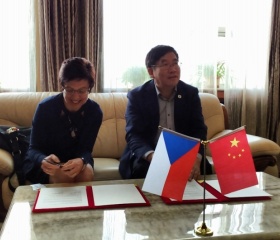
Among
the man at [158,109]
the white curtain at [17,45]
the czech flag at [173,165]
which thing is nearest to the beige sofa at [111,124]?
the man at [158,109]

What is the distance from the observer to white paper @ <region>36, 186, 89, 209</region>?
1.22 m

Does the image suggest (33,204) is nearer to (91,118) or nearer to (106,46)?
(91,118)

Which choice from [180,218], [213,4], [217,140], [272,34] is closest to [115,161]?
[180,218]

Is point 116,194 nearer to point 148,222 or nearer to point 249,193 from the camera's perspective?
point 148,222

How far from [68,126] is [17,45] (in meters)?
1.38

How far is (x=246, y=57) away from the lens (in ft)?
10.4

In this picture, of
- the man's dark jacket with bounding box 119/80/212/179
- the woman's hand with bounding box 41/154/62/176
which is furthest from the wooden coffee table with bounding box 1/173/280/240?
the man's dark jacket with bounding box 119/80/212/179

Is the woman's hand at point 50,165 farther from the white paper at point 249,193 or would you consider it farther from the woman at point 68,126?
the white paper at point 249,193

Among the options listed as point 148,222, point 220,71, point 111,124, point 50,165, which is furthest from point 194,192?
point 220,71

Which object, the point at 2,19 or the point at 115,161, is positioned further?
the point at 2,19

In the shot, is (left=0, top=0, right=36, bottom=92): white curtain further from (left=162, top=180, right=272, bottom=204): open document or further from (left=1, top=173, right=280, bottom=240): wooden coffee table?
(left=162, top=180, right=272, bottom=204): open document

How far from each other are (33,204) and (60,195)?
4.7 inches

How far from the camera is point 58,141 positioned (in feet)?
5.82

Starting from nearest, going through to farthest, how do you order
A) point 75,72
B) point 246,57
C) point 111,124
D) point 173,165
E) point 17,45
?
1. point 173,165
2. point 75,72
3. point 111,124
4. point 17,45
5. point 246,57
